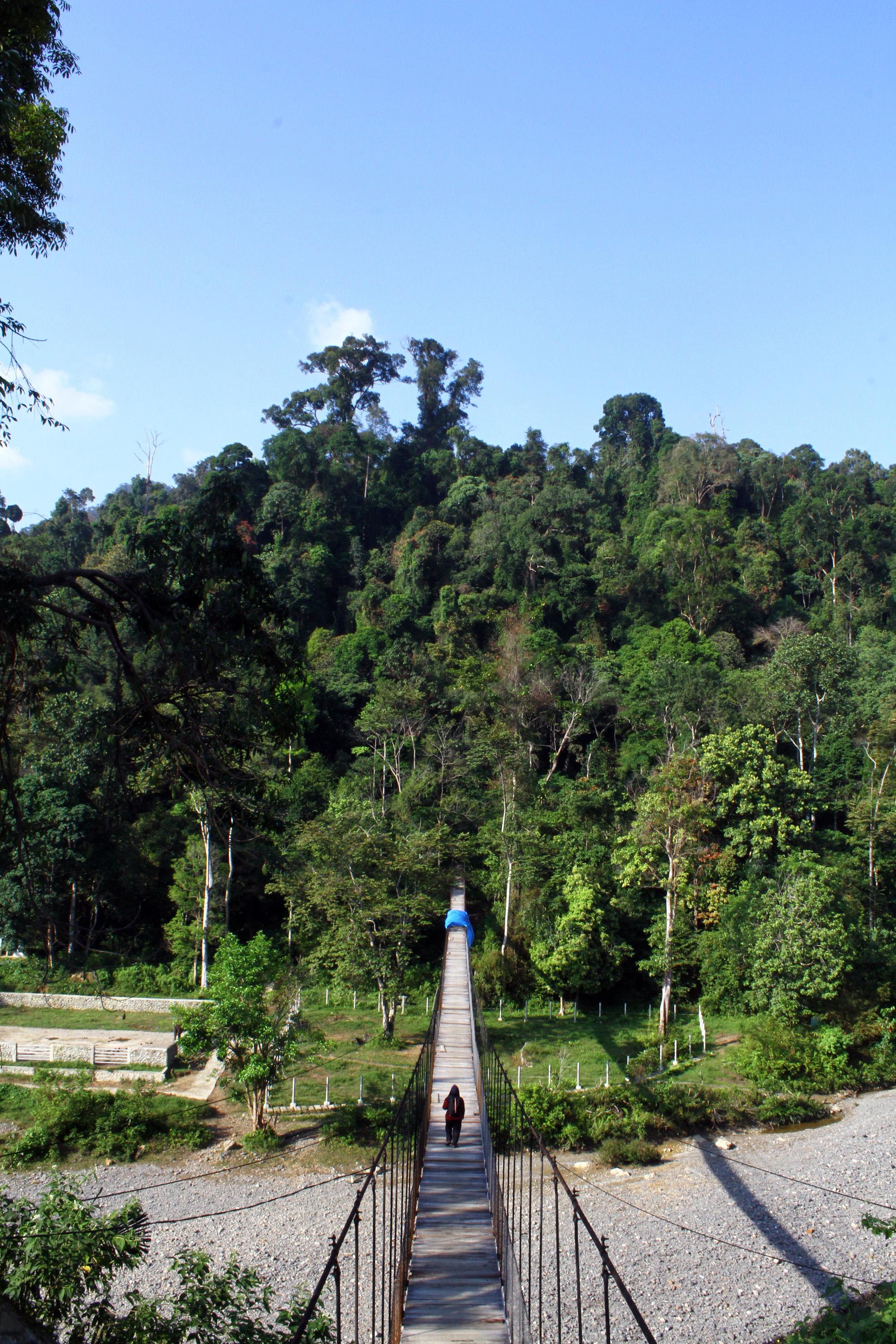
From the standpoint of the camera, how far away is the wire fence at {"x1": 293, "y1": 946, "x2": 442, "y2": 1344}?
157 inches

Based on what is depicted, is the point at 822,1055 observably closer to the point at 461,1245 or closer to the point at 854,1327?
the point at 461,1245

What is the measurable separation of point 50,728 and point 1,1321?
4366 mm

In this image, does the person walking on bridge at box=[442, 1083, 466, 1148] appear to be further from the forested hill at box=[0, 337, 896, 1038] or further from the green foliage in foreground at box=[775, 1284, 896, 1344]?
the green foliage in foreground at box=[775, 1284, 896, 1344]

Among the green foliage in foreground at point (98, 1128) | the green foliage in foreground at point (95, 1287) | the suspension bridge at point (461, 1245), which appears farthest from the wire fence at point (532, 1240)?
→ the green foliage in foreground at point (98, 1128)

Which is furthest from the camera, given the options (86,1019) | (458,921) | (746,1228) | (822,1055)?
(458,921)

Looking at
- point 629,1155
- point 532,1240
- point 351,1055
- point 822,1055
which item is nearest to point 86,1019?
point 351,1055

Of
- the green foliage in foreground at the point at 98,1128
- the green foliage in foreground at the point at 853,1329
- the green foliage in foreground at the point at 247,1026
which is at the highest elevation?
the green foliage in foreground at the point at 853,1329

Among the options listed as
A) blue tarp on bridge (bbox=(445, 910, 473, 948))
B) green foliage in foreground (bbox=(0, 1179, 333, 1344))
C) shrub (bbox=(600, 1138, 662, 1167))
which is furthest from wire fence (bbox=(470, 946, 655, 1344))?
blue tarp on bridge (bbox=(445, 910, 473, 948))

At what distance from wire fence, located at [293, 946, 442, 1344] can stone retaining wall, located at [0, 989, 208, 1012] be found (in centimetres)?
932

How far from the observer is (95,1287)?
168 inches

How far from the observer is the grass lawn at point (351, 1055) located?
1480 cm

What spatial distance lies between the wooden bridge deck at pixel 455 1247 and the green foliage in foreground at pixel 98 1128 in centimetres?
678

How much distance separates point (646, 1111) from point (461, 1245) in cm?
893

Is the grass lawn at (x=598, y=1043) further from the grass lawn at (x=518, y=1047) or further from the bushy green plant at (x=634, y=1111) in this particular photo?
the bushy green plant at (x=634, y=1111)
